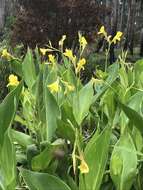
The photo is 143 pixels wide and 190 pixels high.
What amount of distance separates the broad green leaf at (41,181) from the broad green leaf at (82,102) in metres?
0.37

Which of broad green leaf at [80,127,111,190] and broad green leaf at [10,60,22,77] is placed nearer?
broad green leaf at [80,127,111,190]

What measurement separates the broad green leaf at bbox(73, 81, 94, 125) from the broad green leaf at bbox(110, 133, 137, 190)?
0.26 meters

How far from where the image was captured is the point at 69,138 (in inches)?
63.6

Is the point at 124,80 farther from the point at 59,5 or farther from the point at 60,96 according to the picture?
the point at 59,5

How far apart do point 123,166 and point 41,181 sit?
235 millimetres

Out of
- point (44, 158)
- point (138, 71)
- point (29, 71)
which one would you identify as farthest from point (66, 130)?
point (138, 71)

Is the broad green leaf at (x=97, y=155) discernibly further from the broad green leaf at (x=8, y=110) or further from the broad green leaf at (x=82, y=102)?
the broad green leaf at (x=82, y=102)

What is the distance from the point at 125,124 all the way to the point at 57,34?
36.4 ft

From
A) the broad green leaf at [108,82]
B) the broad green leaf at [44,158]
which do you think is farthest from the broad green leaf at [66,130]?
the broad green leaf at [108,82]

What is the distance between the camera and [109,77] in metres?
1.97

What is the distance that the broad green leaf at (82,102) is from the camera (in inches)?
66.4

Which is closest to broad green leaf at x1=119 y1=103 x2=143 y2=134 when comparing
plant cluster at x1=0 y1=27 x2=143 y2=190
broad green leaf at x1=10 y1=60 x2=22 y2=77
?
plant cluster at x1=0 y1=27 x2=143 y2=190

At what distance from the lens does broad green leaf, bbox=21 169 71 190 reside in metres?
1.32

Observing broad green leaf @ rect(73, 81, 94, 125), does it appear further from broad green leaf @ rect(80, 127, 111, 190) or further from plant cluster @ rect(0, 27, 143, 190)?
broad green leaf @ rect(80, 127, 111, 190)
